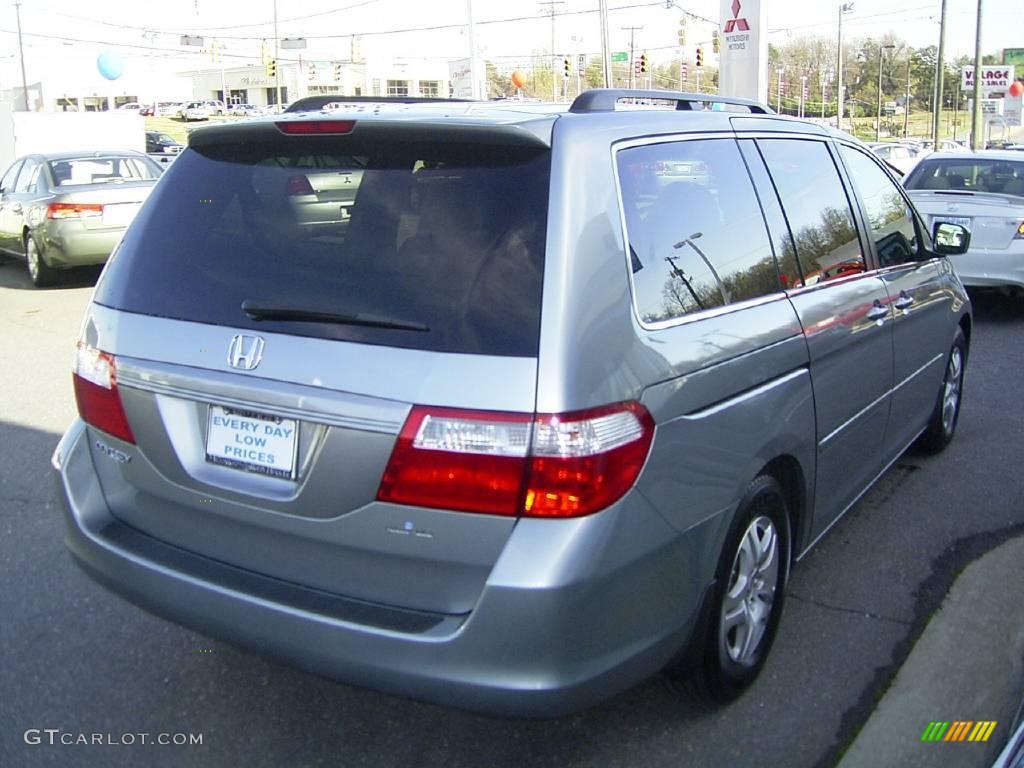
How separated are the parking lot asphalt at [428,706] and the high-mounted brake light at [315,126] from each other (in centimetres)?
148

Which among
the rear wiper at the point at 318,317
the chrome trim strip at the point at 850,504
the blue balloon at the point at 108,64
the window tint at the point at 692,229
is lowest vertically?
the chrome trim strip at the point at 850,504

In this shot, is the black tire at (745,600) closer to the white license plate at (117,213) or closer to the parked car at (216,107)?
the white license plate at (117,213)

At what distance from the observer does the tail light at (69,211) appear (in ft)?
40.7

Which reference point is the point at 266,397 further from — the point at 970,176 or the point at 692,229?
the point at 970,176

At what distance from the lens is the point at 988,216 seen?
32.9ft

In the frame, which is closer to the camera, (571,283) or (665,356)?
(571,283)

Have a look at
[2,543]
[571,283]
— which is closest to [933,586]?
[571,283]

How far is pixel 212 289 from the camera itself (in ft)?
9.73

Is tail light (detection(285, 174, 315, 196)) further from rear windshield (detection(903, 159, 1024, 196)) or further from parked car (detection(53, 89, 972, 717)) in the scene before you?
rear windshield (detection(903, 159, 1024, 196))

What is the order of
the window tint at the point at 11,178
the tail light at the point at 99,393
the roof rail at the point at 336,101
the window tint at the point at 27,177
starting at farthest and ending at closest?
the window tint at the point at 11,178, the window tint at the point at 27,177, the roof rail at the point at 336,101, the tail light at the point at 99,393

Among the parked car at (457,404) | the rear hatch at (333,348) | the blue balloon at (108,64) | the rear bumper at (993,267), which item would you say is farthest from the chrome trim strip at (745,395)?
the blue balloon at (108,64)

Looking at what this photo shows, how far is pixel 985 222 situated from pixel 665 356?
331 inches

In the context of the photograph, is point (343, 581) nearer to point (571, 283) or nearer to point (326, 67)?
point (571, 283)

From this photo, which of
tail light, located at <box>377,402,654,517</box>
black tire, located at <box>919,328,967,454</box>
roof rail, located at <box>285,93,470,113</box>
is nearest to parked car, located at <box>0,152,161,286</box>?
roof rail, located at <box>285,93,470,113</box>
